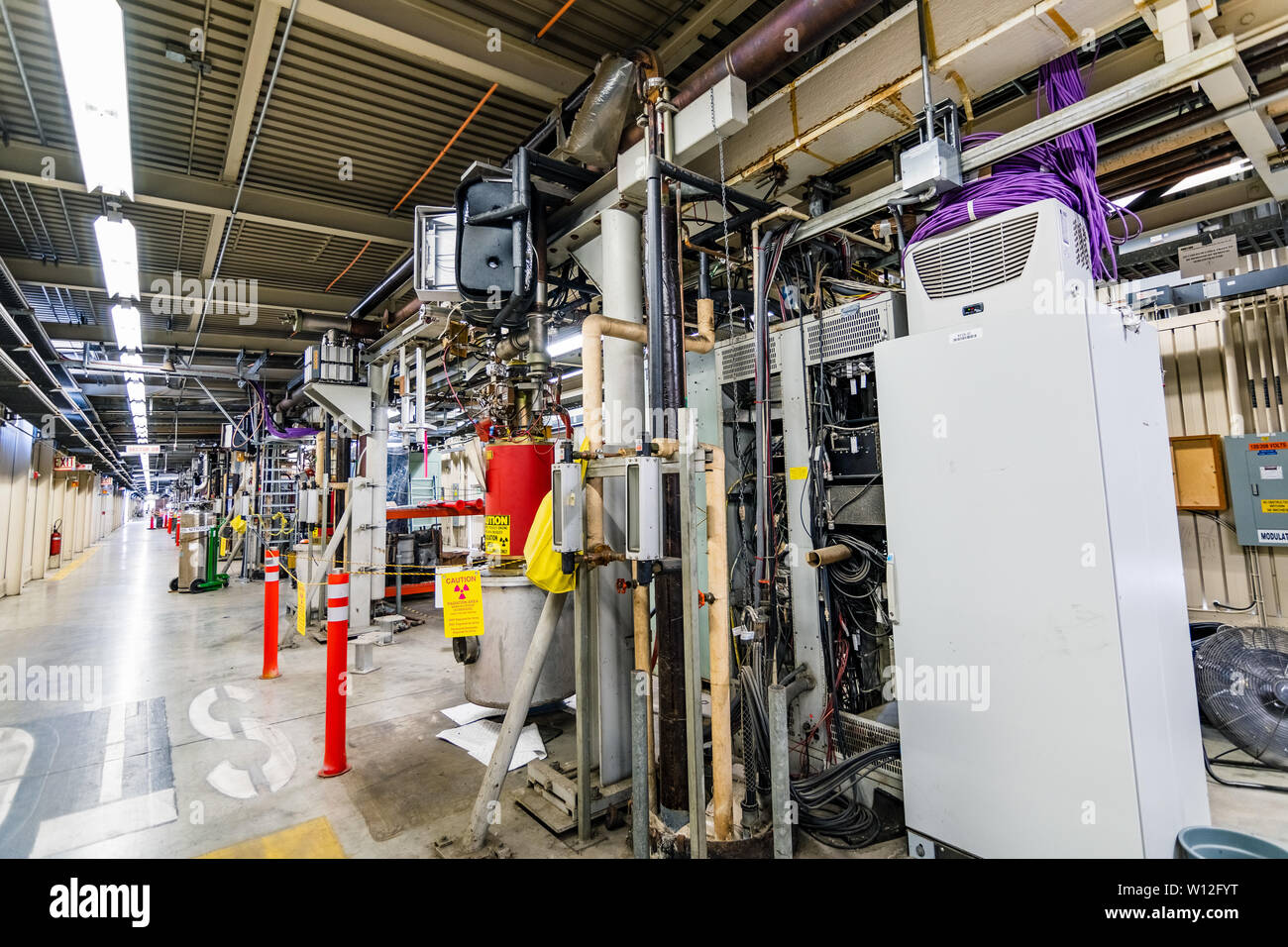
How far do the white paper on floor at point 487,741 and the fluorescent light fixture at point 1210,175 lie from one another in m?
5.01

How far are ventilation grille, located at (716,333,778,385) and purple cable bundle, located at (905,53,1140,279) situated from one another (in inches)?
45.3

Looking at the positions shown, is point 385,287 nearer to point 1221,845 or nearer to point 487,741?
point 487,741

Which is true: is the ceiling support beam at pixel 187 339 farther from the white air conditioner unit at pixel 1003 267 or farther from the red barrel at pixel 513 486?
the white air conditioner unit at pixel 1003 267

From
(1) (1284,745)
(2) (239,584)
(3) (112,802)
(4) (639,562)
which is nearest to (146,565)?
(2) (239,584)

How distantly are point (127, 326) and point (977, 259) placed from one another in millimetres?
7717

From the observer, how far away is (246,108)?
3.11 m

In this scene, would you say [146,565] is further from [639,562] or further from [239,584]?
[639,562]

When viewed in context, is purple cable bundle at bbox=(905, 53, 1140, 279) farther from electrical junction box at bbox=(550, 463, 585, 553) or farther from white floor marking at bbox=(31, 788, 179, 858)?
white floor marking at bbox=(31, 788, 179, 858)

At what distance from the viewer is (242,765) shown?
3.14 meters

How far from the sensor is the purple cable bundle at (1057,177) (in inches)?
86.3

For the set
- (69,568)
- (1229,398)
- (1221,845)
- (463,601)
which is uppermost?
(1229,398)

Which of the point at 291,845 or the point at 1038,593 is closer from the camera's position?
the point at 1038,593

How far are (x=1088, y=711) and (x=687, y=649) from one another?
50.5 inches

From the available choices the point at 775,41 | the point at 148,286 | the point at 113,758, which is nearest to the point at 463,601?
the point at 113,758
